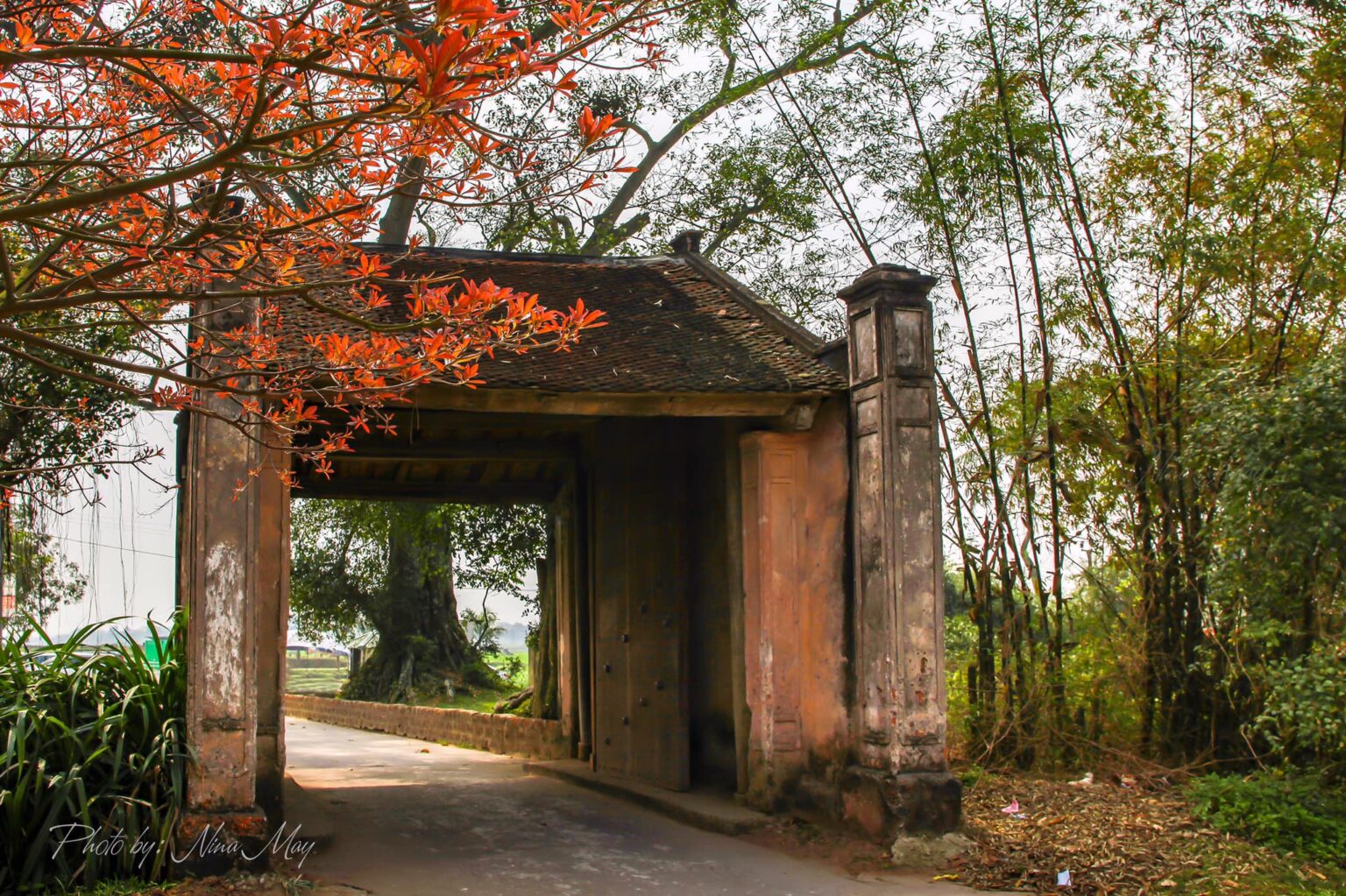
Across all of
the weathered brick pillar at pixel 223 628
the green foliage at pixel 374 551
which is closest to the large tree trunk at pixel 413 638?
the green foliage at pixel 374 551

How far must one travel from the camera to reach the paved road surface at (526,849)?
6.77 m

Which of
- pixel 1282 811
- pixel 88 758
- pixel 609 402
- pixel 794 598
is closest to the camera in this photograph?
pixel 88 758

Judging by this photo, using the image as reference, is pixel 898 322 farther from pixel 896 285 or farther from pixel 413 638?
pixel 413 638

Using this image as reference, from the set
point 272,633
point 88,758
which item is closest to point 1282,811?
point 272,633

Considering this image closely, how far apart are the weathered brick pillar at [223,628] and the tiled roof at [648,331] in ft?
4.50

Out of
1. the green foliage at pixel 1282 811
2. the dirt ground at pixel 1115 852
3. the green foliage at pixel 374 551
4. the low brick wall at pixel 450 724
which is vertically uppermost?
the green foliage at pixel 374 551

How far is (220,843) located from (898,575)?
162 inches

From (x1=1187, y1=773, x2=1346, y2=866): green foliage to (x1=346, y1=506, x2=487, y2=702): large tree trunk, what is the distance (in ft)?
44.6

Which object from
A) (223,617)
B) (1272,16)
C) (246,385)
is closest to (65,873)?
(223,617)

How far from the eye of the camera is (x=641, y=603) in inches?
400

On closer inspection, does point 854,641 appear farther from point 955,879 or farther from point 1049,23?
point 1049,23

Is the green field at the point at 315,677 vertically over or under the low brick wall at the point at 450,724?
under

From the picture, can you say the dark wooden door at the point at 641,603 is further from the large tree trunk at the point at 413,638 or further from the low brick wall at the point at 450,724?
the large tree trunk at the point at 413,638

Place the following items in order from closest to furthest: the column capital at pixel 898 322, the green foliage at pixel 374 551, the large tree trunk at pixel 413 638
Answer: the column capital at pixel 898 322, the green foliage at pixel 374 551, the large tree trunk at pixel 413 638
